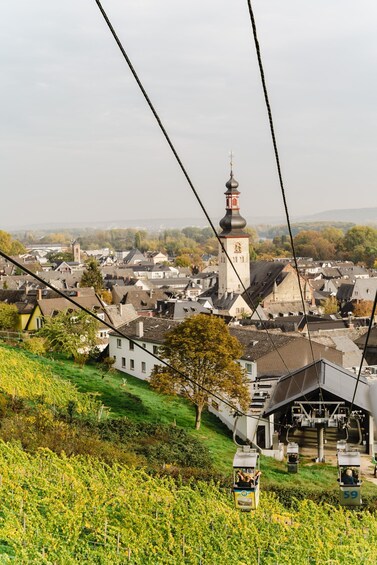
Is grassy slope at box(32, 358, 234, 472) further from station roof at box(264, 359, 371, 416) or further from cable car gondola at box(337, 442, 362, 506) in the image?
cable car gondola at box(337, 442, 362, 506)

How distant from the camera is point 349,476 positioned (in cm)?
1527

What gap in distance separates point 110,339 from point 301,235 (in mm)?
139181

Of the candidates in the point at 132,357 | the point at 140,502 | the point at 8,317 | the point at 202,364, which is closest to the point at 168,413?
the point at 202,364

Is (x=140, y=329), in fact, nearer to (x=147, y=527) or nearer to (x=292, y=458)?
(x=292, y=458)

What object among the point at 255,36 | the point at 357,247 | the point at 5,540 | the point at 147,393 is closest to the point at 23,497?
the point at 5,540

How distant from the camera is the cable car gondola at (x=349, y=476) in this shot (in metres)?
15.0

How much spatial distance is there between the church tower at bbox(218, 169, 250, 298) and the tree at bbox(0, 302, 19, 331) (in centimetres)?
3059

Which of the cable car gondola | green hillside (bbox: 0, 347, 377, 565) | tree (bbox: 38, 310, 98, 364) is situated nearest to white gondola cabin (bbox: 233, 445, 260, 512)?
green hillside (bbox: 0, 347, 377, 565)

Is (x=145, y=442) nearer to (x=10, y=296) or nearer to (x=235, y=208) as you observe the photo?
(x=10, y=296)

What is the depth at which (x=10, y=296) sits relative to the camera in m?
56.5

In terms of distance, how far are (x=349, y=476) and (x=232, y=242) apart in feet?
197

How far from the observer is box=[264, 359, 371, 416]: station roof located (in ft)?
81.8

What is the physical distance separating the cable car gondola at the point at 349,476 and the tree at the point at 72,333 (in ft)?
78.1

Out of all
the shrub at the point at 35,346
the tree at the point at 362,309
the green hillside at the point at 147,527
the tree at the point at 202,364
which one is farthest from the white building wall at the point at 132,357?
the tree at the point at 362,309
